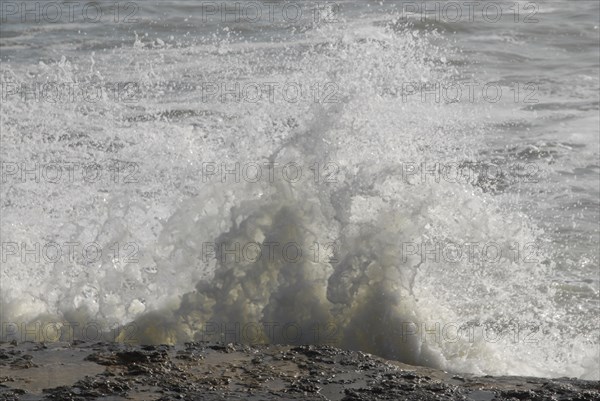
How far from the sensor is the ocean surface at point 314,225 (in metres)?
5.69

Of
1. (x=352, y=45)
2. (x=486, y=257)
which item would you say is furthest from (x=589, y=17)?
(x=486, y=257)

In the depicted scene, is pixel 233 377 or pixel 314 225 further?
pixel 314 225

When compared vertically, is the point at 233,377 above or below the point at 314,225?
below

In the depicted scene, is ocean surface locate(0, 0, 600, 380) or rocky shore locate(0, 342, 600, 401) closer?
rocky shore locate(0, 342, 600, 401)

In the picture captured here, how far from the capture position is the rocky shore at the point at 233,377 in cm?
441

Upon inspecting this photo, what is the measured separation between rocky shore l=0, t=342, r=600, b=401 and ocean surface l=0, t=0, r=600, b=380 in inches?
23.3

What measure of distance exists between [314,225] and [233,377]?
150cm

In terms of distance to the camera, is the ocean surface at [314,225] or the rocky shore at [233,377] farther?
the ocean surface at [314,225]

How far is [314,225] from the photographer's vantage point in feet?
19.5

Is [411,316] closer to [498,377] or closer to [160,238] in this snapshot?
[498,377]

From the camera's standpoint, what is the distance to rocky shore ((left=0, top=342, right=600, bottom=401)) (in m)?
4.41

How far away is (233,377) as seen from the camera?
183 inches

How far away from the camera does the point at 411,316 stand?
5598mm

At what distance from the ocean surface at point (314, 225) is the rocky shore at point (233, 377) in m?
0.59
